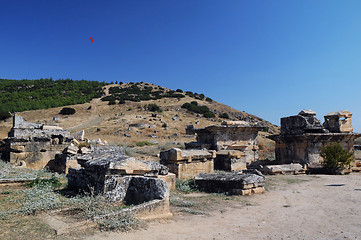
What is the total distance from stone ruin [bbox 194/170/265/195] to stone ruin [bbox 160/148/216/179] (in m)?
1.00

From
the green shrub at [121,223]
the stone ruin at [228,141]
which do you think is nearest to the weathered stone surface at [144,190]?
the green shrub at [121,223]

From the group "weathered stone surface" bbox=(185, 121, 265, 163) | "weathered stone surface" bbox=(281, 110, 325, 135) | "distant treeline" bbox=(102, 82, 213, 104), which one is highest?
"distant treeline" bbox=(102, 82, 213, 104)

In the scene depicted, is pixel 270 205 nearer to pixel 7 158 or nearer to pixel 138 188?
pixel 138 188

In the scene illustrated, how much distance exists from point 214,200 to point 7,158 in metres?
→ 7.97

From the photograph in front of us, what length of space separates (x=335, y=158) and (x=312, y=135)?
1.21 m

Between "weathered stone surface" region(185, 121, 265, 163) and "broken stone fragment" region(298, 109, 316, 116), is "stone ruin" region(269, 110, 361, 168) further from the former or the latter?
"weathered stone surface" region(185, 121, 265, 163)

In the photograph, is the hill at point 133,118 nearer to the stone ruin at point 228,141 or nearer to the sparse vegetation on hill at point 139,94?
the sparse vegetation on hill at point 139,94

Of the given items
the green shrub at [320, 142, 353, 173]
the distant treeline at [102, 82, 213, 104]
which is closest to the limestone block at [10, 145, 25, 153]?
the green shrub at [320, 142, 353, 173]

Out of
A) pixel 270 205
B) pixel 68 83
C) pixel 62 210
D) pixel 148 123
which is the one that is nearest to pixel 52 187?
pixel 62 210

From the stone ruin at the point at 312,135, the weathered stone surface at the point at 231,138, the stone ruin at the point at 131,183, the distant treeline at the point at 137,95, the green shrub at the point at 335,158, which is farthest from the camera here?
the distant treeline at the point at 137,95

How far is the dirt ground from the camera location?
3232mm

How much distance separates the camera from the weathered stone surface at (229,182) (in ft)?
19.0

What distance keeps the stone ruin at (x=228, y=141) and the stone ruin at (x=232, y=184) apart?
3.14 metres

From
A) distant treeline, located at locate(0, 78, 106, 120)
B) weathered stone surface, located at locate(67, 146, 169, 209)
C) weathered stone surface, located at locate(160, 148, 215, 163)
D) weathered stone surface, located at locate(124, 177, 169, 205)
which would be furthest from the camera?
distant treeline, located at locate(0, 78, 106, 120)
